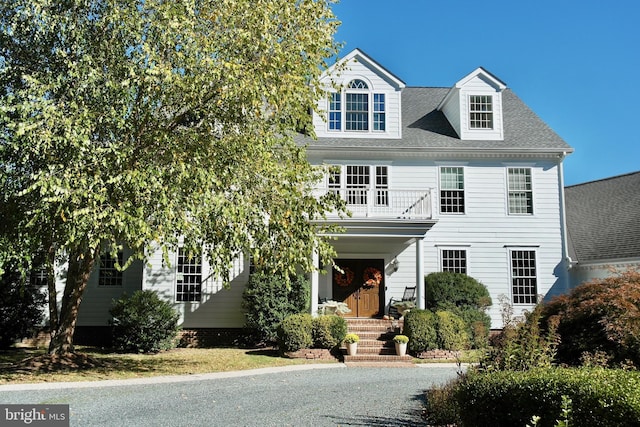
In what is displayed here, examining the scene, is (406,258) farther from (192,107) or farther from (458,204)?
(192,107)

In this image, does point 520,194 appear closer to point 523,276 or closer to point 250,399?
point 523,276

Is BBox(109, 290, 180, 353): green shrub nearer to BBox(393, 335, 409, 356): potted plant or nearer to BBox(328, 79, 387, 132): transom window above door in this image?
BBox(393, 335, 409, 356): potted plant

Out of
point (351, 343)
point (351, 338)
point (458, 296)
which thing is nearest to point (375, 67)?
point (458, 296)

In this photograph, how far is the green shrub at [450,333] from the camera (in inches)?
603

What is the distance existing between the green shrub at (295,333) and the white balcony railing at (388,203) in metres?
3.80

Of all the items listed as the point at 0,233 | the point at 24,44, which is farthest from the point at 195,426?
the point at 24,44

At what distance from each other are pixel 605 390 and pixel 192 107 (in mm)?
9066

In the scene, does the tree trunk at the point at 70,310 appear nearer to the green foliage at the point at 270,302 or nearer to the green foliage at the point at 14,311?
the green foliage at the point at 14,311

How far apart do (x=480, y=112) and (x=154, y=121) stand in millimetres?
12960

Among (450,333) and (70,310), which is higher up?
(70,310)

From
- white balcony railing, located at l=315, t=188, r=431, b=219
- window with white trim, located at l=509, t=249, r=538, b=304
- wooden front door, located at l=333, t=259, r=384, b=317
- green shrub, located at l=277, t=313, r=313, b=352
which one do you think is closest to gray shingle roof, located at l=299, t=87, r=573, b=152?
white balcony railing, located at l=315, t=188, r=431, b=219

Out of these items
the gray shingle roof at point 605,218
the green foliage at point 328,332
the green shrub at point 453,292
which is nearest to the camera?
the green foliage at point 328,332

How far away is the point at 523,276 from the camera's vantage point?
18547 mm

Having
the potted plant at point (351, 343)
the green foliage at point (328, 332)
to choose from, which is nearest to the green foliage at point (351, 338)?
the potted plant at point (351, 343)
